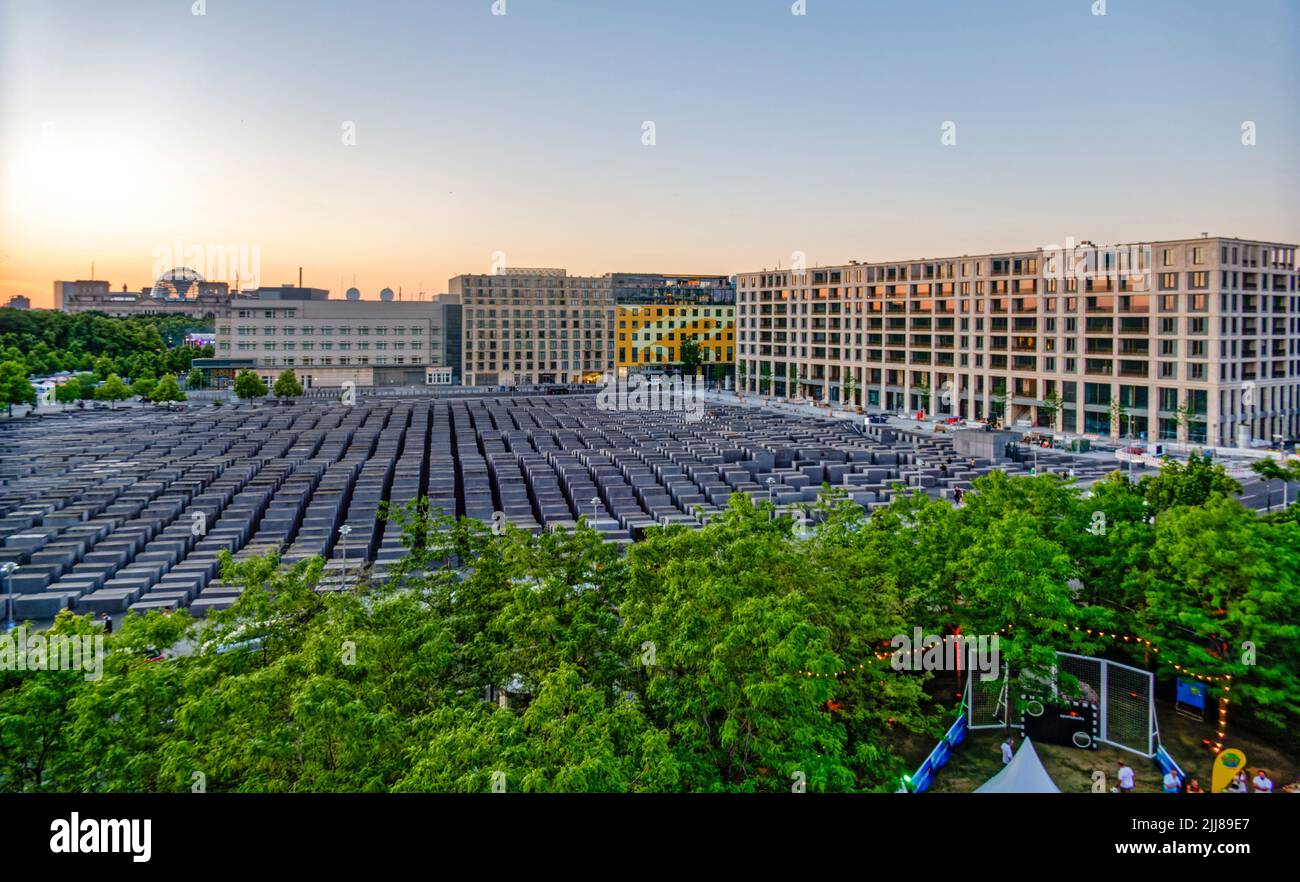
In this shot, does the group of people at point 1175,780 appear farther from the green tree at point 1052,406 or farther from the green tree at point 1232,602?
the green tree at point 1052,406

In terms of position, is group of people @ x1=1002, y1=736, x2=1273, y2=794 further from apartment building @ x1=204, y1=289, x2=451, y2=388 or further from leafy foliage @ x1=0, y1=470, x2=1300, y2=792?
apartment building @ x1=204, y1=289, x2=451, y2=388

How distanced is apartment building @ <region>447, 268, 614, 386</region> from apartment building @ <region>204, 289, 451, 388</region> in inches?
150

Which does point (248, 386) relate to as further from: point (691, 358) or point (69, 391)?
point (691, 358)

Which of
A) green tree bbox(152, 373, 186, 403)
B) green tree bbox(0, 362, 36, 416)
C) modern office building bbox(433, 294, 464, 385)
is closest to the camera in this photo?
green tree bbox(0, 362, 36, 416)

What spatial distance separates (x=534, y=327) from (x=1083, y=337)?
54756 mm

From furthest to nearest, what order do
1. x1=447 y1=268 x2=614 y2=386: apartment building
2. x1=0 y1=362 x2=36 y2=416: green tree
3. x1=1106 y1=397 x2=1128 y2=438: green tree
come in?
x1=447 y1=268 x2=614 y2=386: apartment building → x1=0 y1=362 x2=36 y2=416: green tree → x1=1106 y1=397 x2=1128 y2=438: green tree

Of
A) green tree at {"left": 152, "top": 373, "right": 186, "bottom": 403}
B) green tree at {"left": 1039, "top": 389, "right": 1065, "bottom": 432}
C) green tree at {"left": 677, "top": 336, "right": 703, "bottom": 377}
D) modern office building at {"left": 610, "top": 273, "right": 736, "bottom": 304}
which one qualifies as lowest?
green tree at {"left": 1039, "top": 389, "right": 1065, "bottom": 432}

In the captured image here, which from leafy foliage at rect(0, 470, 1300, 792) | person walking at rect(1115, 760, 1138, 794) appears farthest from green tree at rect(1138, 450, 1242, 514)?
person walking at rect(1115, 760, 1138, 794)

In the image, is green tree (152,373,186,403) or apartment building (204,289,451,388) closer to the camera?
green tree (152,373,186,403)

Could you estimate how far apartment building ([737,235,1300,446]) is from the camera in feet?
132

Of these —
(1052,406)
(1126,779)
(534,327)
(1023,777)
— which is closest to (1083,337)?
(1052,406)

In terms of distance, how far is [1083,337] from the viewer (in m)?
45.9
